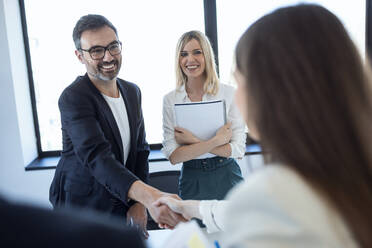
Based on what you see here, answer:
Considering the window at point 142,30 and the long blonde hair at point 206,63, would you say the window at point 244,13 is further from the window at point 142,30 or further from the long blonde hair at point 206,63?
the long blonde hair at point 206,63

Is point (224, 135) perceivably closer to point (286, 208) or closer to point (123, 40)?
point (286, 208)

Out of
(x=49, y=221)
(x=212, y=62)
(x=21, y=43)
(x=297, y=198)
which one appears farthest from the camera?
(x=21, y=43)

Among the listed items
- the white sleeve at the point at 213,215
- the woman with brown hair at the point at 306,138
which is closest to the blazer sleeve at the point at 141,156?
the white sleeve at the point at 213,215

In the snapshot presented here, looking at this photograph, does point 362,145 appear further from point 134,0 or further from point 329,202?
point 134,0

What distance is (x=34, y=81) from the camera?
10.9 feet

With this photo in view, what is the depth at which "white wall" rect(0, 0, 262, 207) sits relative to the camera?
2.96 meters

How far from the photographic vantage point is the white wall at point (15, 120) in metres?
2.96

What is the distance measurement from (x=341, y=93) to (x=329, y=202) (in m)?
0.19

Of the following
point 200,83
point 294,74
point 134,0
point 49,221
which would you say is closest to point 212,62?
point 200,83

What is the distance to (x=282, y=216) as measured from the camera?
1.83 ft

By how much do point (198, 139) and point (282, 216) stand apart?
1.42m

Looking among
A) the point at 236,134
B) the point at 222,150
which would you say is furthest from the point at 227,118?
the point at 222,150

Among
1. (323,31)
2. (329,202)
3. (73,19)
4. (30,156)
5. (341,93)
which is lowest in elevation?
(30,156)

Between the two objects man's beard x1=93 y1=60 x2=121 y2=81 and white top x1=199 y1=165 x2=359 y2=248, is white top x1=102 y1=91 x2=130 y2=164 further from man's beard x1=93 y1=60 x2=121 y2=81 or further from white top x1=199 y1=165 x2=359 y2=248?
white top x1=199 y1=165 x2=359 y2=248
